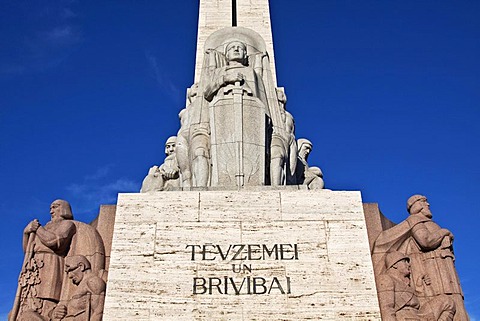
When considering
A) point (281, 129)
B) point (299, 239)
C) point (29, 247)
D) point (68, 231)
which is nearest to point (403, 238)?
point (299, 239)

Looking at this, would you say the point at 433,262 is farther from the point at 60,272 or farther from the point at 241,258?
the point at 60,272

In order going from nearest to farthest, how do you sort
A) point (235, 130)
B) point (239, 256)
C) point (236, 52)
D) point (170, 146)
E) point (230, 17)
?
point (239, 256) → point (235, 130) → point (236, 52) → point (170, 146) → point (230, 17)

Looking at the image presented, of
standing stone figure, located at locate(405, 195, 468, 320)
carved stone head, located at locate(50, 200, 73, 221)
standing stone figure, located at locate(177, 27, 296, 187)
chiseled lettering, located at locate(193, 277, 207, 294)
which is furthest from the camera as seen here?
standing stone figure, located at locate(177, 27, 296, 187)

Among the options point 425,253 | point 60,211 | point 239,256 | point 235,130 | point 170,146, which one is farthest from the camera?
point 170,146

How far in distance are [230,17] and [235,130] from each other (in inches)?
276

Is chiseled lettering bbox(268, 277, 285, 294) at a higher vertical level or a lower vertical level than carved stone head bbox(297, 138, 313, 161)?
lower

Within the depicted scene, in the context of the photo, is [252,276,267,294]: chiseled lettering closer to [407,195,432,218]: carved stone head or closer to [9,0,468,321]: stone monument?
[9,0,468,321]: stone monument

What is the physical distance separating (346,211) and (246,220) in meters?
1.42

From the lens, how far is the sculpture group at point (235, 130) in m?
8.79

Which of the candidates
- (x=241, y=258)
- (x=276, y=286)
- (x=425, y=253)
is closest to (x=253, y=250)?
(x=241, y=258)

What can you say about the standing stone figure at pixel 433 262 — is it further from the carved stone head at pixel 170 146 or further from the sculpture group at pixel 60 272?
the carved stone head at pixel 170 146

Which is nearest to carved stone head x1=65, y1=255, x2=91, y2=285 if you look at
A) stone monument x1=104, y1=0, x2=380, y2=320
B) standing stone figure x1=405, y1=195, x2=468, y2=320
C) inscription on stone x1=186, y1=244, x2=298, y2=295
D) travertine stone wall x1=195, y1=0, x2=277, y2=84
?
stone monument x1=104, y1=0, x2=380, y2=320

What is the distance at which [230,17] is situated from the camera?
14.9 m

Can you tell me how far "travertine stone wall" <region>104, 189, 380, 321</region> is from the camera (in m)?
6.55
